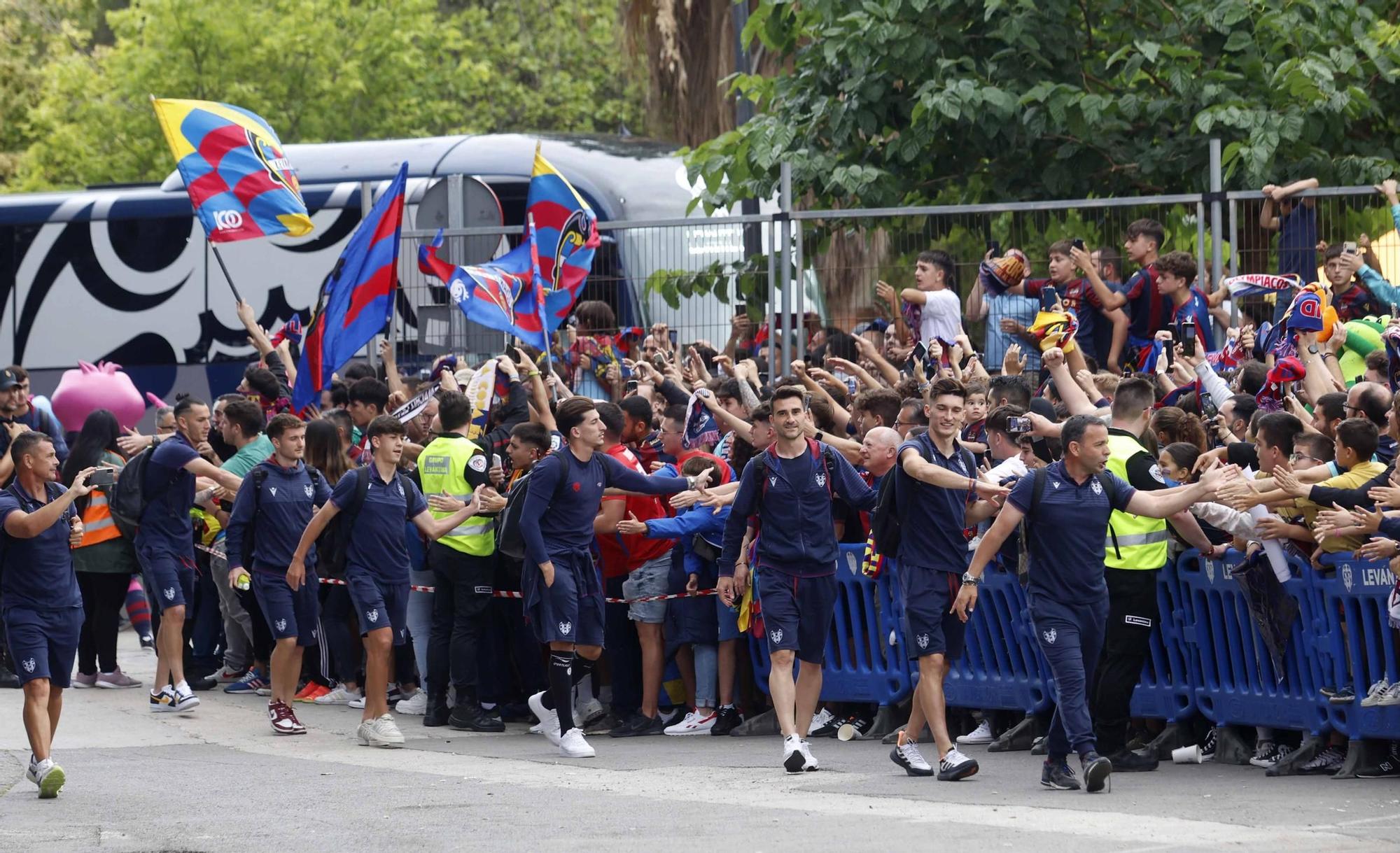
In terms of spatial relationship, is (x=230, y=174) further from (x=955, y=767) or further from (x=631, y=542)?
(x=955, y=767)

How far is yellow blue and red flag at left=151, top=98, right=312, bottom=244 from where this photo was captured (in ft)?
49.5

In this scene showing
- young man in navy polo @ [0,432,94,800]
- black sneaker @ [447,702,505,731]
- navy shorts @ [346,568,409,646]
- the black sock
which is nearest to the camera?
young man in navy polo @ [0,432,94,800]

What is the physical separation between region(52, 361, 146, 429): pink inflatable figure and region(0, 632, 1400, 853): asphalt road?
5.25 m

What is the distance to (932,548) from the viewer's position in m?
9.79

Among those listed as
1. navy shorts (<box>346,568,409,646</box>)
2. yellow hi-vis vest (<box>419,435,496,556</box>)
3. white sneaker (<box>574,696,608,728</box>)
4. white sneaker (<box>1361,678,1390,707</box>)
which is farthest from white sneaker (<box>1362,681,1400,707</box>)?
navy shorts (<box>346,568,409,646</box>)

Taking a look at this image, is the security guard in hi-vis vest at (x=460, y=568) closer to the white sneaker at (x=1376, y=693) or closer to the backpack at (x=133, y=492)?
the backpack at (x=133, y=492)

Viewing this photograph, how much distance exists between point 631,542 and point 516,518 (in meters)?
0.82

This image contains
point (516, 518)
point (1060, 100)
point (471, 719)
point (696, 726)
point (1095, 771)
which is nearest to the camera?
point (1095, 771)

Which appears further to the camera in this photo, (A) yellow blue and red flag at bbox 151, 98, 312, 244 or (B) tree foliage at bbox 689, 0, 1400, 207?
(A) yellow blue and red flag at bbox 151, 98, 312, 244

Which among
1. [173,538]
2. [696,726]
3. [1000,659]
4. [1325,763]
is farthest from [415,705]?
[1325,763]

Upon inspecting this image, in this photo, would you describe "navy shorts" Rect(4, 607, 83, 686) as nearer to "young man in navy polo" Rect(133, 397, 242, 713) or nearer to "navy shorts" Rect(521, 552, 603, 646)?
"navy shorts" Rect(521, 552, 603, 646)

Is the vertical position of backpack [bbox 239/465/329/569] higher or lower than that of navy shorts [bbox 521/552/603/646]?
higher

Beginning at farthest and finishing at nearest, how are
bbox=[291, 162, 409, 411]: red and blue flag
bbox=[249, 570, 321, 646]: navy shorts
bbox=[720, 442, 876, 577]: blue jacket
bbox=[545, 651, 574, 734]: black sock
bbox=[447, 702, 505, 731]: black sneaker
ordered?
bbox=[291, 162, 409, 411]: red and blue flag → bbox=[447, 702, 505, 731]: black sneaker → bbox=[249, 570, 321, 646]: navy shorts → bbox=[545, 651, 574, 734]: black sock → bbox=[720, 442, 876, 577]: blue jacket

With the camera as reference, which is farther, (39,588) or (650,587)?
(650,587)
